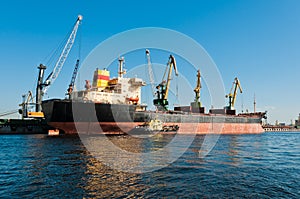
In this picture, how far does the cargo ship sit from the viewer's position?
1635 inches

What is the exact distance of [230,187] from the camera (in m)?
11.4

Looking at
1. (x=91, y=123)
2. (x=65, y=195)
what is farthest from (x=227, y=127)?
(x=65, y=195)

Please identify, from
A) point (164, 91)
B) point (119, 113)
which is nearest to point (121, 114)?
point (119, 113)

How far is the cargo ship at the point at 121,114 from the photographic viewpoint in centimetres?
4153

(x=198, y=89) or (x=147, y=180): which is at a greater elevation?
(x=198, y=89)

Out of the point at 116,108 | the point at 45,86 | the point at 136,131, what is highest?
the point at 45,86

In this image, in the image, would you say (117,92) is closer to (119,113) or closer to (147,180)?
(119,113)

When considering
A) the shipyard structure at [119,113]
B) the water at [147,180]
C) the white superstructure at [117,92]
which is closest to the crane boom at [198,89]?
the shipyard structure at [119,113]

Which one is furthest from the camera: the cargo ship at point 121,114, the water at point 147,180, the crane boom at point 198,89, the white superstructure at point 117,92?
the crane boom at point 198,89

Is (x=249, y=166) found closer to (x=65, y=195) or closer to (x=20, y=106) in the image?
(x=65, y=195)

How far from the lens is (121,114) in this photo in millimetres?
45156

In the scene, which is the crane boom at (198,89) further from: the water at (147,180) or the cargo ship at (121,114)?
the water at (147,180)

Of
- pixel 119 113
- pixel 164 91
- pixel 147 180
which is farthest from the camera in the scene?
pixel 164 91

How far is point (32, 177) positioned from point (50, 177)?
3.33ft
